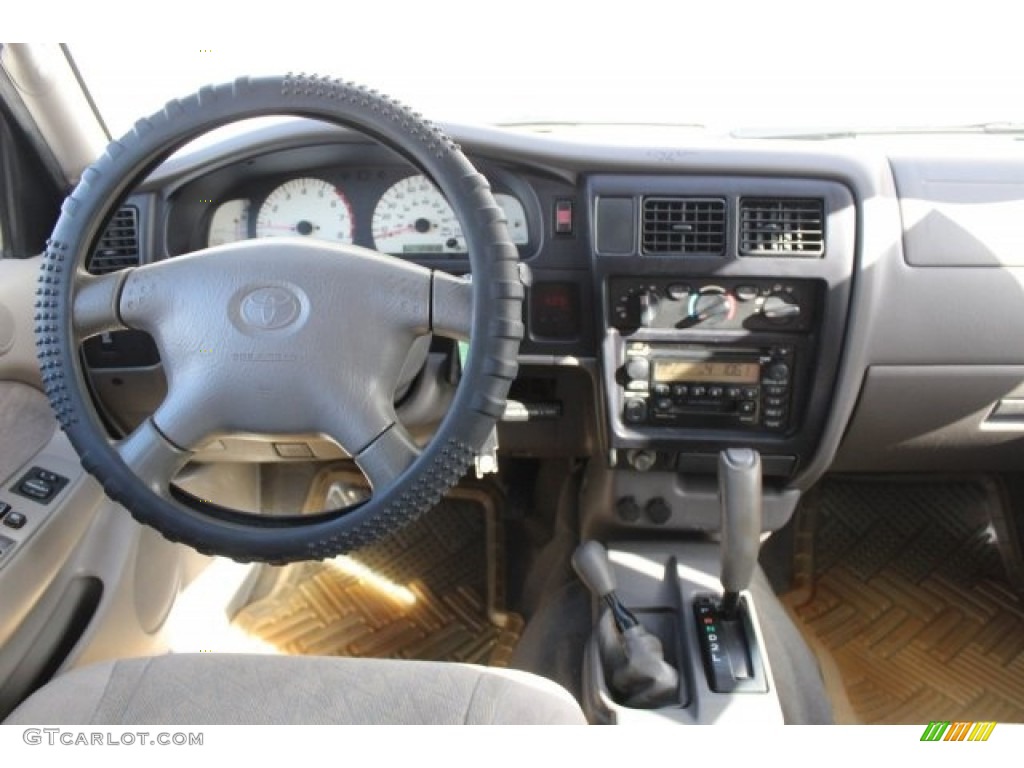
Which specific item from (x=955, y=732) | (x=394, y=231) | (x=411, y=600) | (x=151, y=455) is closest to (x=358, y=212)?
(x=394, y=231)

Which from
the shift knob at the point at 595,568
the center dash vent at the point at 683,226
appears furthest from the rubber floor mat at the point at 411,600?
the center dash vent at the point at 683,226

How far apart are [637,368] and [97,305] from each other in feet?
2.79

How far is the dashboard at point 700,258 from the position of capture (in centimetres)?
138

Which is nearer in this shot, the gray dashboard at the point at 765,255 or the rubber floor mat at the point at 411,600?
the gray dashboard at the point at 765,255

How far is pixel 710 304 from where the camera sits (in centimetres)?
143

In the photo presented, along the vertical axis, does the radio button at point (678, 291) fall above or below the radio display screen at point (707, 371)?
above

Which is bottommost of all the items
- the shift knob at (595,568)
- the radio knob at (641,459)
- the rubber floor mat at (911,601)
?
the rubber floor mat at (911,601)

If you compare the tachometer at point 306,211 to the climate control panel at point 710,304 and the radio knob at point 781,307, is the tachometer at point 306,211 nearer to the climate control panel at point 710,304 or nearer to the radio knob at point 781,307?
the climate control panel at point 710,304

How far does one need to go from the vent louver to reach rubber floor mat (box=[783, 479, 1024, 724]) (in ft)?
3.12

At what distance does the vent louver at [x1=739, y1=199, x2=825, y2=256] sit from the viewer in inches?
54.8

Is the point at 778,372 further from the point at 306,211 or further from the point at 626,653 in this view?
the point at 306,211

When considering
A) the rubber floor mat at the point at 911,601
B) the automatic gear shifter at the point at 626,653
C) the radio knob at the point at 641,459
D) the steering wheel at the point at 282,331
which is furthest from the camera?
the rubber floor mat at the point at 911,601

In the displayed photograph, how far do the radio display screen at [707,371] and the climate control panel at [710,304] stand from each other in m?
0.06

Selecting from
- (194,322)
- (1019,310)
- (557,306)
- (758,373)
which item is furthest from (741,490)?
(194,322)
